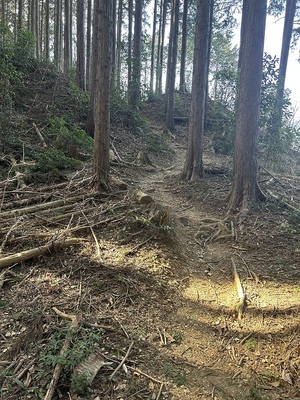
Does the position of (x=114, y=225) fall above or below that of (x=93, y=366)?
above

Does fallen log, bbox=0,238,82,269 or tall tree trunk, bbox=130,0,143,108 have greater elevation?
tall tree trunk, bbox=130,0,143,108

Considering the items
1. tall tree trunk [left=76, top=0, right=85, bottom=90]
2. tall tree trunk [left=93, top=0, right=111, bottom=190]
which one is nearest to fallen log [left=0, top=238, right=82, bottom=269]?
tall tree trunk [left=93, top=0, right=111, bottom=190]

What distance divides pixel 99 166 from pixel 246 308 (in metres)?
4.30

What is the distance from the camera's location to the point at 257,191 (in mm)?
7023

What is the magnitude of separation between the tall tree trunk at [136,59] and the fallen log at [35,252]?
1187cm

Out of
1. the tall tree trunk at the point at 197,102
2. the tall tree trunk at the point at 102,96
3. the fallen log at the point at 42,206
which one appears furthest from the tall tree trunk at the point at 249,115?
the fallen log at the point at 42,206

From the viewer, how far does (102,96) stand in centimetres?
657

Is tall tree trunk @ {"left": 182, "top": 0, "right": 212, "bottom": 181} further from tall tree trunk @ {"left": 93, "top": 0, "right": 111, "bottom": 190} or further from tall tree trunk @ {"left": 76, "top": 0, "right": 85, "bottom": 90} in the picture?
tall tree trunk @ {"left": 76, "top": 0, "right": 85, "bottom": 90}

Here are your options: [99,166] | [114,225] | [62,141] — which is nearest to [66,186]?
[99,166]

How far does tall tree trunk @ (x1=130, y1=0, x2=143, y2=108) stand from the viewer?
14.8 meters

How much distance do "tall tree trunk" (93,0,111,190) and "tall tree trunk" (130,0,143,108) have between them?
342 inches

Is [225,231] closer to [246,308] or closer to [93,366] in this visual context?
[246,308]

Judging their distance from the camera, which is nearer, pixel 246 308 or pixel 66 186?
pixel 246 308

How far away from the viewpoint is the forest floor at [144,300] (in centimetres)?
268
